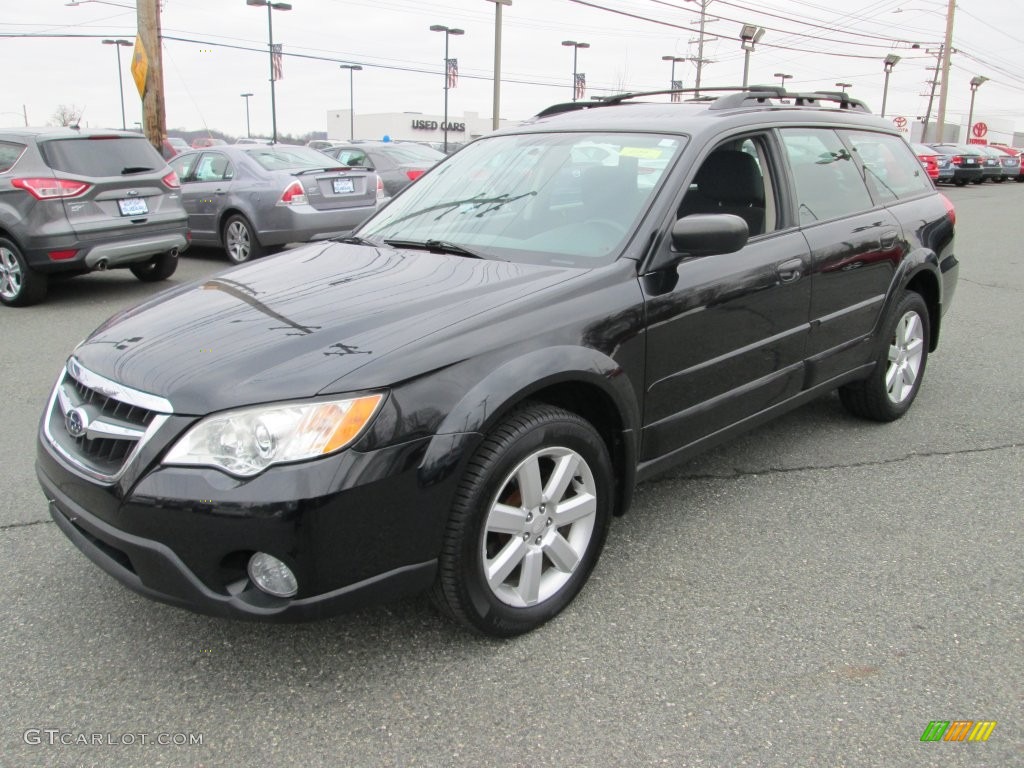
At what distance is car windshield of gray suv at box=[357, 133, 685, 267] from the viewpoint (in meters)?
3.22

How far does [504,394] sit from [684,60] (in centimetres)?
4374

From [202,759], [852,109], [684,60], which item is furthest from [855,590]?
[684,60]

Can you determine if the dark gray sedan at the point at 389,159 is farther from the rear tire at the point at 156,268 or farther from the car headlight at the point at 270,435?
the car headlight at the point at 270,435

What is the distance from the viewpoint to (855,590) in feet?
10.1

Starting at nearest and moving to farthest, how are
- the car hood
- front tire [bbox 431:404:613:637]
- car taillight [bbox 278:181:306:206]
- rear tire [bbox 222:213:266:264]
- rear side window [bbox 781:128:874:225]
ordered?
the car hood
front tire [bbox 431:404:613:637]
rear side window [bbox 781:128:874:225]
car taillight [bbox 278:181:306:206]
rear tire [bbox 222:213:266:264]

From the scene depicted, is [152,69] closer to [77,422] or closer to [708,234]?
[77,422]

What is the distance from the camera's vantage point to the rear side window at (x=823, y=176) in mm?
3893

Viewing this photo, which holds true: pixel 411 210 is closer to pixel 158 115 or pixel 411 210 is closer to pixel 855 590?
pixel 855 590

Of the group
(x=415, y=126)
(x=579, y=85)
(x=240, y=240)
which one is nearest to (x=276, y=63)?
(x=579, y=85)

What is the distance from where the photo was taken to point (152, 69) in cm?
1424

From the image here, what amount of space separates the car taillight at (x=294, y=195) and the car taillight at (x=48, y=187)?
8.16ft

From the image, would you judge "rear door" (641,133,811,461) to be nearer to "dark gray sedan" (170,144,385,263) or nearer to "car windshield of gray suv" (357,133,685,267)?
"car windshield of gray suv" (357,133,685,267)

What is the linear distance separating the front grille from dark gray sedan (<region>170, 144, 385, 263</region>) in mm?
7243

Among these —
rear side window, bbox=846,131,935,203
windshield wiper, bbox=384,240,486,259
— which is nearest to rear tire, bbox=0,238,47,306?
windshield wiper, bbox=384,240,486,259
